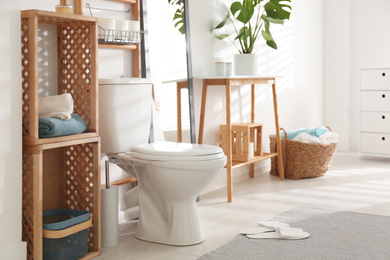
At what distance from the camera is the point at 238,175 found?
3971mm

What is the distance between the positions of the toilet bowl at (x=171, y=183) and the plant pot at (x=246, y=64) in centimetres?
119

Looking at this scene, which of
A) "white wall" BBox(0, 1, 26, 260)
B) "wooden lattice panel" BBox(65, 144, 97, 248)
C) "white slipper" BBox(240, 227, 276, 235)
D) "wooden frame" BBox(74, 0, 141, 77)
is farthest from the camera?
"wooden frame" BBox(74, 0, 141, 77)

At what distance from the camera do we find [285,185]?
379 cm

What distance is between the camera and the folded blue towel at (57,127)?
2064 millimetres

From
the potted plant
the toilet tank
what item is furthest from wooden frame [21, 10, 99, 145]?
the potted plant

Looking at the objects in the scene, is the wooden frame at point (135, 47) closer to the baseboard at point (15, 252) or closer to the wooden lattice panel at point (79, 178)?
the wooden lattice panel at point (79, 178)

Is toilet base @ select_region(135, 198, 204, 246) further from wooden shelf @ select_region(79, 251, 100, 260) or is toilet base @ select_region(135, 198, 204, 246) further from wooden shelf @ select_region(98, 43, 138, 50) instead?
wooden shelf @ select_region(98, 43, 138, 50)

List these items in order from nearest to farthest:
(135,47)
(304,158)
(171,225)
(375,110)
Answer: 1. (171,225)
2. (135,47)
3. (304,158)
4. (375,110)

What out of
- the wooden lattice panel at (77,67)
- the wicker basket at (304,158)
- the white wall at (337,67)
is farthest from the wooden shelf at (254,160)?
the white wall at (337,67)

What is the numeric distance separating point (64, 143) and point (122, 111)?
0.46m

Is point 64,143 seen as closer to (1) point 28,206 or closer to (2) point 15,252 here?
(1) point 28,206

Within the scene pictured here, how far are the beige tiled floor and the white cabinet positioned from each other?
0.71ft

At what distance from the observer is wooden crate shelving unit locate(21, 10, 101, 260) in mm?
2012

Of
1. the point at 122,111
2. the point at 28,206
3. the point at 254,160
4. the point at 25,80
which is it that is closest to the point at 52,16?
the point at 25,80
